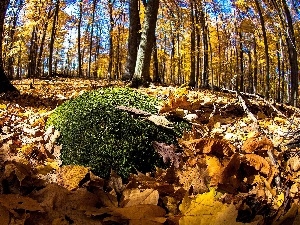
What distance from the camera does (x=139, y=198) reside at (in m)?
1.21

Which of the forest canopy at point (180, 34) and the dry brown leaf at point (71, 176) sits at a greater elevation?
the forest canopy at point (180, 34)

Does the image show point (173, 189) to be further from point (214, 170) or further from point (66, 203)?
point (66, 203)

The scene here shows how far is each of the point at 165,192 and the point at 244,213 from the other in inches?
13.3

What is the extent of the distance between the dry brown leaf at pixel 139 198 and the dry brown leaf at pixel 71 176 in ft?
0.95

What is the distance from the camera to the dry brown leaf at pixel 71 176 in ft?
4.70

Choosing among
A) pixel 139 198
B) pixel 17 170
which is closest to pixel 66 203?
pixel 139 198

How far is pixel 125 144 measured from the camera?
6.71 ft

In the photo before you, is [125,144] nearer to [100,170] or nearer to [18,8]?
[100,170]

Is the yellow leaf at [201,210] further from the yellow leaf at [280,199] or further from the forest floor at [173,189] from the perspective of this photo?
the yellow leaf at [280,199]

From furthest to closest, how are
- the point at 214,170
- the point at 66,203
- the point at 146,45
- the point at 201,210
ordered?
the point at 146,45
the point at 214,170
the point at 66,203
the point at 201,210

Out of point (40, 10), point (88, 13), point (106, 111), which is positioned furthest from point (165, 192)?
point (88, 13)

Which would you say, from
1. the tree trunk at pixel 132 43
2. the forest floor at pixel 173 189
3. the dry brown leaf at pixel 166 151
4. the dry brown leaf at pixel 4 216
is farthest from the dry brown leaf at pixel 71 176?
the tree trunk at pixel 132 43

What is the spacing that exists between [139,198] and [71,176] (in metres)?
0.41

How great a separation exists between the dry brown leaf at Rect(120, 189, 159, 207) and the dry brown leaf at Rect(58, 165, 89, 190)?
11.4 inches
